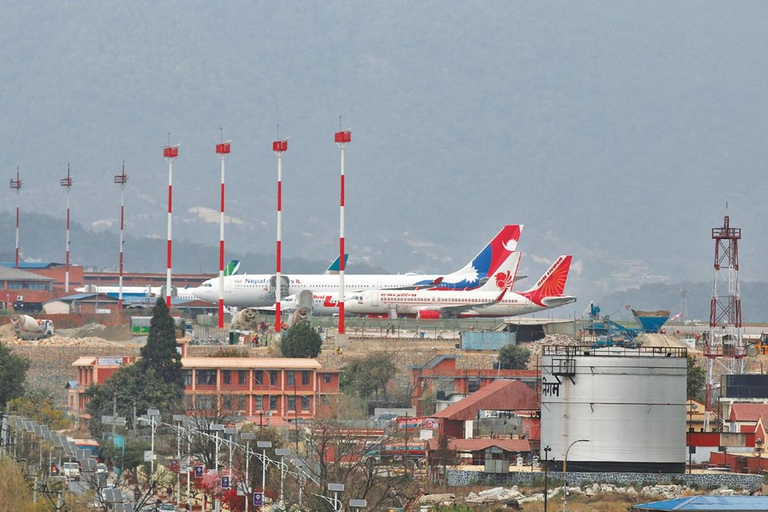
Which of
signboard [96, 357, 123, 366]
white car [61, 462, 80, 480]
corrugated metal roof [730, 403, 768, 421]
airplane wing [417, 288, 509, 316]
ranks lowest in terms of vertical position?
white car [61, 462, 80, 480]

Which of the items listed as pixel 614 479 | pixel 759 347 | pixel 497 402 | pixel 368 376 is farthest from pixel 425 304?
pixel 614 479

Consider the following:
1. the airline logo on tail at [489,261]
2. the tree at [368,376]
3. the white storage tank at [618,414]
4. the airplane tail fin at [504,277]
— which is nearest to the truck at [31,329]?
the tree at [368,376]

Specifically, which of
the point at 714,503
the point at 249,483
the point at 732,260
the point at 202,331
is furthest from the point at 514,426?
the point at 202,331

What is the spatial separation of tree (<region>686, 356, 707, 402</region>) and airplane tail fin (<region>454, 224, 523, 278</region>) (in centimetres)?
6366

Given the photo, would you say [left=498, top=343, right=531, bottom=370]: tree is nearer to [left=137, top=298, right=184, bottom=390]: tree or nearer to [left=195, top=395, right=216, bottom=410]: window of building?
[left=195, top=395, right=216, bottom=410]: window of building

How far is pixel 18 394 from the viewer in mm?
113562

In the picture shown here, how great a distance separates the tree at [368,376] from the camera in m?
122

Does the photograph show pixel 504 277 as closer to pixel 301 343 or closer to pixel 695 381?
pixel 301 343

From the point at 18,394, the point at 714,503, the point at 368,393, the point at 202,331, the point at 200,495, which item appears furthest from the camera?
the point at 202,331

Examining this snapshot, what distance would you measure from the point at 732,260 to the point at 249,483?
3700cm

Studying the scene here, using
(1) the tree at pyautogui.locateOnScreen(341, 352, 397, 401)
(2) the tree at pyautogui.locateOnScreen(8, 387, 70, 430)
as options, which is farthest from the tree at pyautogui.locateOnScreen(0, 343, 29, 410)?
(1) the tree at pyautogui.locateOnScreen(341, 352, 397, 401)

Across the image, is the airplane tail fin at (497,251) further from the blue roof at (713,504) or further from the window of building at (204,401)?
the blue roof at (713,504)

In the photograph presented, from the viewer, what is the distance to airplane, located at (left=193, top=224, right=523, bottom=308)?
6575 inches

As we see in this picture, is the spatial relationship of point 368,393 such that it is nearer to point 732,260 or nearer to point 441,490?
point 732,260
